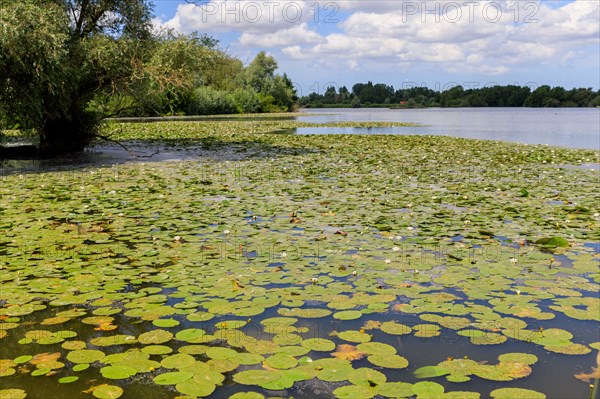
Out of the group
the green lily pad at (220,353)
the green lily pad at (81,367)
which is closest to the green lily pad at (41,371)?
the green lily pad at (81,367)

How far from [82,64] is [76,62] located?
19cm

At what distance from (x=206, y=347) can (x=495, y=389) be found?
190 centimetres

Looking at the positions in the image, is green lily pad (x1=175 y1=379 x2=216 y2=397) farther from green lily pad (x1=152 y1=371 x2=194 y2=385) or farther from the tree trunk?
the tree trunk

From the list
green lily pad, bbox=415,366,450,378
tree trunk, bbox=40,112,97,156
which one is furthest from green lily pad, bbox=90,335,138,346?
tree trunk, bbox=40,112,97,156

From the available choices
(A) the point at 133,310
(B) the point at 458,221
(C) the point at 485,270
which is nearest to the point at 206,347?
(A) the point at 133,310

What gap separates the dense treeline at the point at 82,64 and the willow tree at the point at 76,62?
2 cm

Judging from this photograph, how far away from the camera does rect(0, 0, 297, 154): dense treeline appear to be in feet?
45.6

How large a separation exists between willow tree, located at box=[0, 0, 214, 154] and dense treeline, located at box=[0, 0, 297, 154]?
24 millimetres

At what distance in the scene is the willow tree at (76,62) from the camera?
13.9 m

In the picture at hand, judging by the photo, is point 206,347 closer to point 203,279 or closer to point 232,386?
point 232,386

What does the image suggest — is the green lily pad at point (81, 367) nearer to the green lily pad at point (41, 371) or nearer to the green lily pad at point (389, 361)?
the green lily pad at point (41, 371)

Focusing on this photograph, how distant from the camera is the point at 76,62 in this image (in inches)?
612

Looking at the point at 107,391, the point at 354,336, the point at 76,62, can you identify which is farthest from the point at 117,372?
the point at 76,62

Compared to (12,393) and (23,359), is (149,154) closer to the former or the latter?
(23,359)
